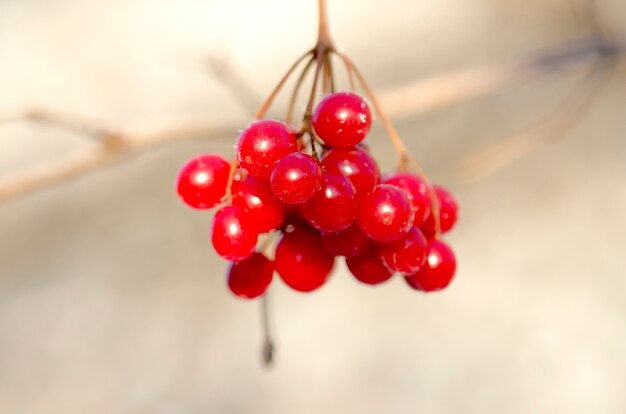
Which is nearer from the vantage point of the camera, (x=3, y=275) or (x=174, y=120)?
(x=174, y=120)

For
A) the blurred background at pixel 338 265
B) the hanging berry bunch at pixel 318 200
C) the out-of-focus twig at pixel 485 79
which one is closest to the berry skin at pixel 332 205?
the hanging berry bunch at pixel 318 200

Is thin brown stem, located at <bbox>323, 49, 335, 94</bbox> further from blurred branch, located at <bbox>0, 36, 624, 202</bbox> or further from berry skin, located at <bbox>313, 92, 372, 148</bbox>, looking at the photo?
blurred branch, located at <bbox>0, 36, 624, 202</bbox>

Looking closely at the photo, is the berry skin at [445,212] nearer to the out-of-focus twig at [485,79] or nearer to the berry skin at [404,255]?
the berry skin at [404,255]

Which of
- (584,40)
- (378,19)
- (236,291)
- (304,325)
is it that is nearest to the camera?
(236,291)

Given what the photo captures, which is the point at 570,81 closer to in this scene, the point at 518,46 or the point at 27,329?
the point at 518,46

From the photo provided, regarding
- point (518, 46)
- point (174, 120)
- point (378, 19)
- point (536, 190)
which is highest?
point (378, 19)

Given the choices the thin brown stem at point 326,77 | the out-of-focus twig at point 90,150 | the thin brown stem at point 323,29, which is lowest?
the thin brown stem at point 326,77

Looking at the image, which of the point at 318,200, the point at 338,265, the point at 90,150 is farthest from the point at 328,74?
the point at 338,265

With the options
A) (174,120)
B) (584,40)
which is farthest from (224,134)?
(584,40)

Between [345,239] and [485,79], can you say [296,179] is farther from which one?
[485,79]
